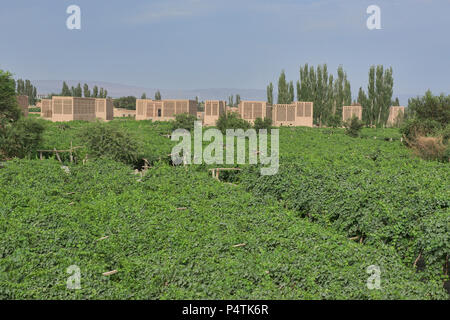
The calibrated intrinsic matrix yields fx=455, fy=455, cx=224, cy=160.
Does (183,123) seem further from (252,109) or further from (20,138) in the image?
(20,138)

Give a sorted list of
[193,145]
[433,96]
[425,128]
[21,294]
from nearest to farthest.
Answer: [21,294]
[193,145]
[425,128]
[433,96]

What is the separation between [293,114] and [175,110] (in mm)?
15723

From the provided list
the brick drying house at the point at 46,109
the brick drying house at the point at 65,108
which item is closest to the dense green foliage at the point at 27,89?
the brick drying house at the point at 46,109

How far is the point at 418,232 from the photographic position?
31.6 feet

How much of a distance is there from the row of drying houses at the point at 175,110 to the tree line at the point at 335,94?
216 cm

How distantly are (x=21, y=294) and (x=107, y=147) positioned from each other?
17699 millimetres

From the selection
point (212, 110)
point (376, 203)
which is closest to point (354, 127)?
point (212, 110)

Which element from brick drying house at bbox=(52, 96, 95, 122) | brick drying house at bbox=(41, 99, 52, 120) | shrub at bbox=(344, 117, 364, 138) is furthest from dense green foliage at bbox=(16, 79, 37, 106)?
shrub at bbox=(344, 117, 364, 138)

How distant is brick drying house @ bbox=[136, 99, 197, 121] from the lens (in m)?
56.3

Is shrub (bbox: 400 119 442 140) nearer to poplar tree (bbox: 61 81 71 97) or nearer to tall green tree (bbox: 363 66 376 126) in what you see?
tall green tree (bbox: 363 66 376 126)

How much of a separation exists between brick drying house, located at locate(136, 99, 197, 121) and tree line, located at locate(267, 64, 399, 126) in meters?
15.4

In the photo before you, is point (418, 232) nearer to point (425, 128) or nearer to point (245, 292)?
point (245, 292)
